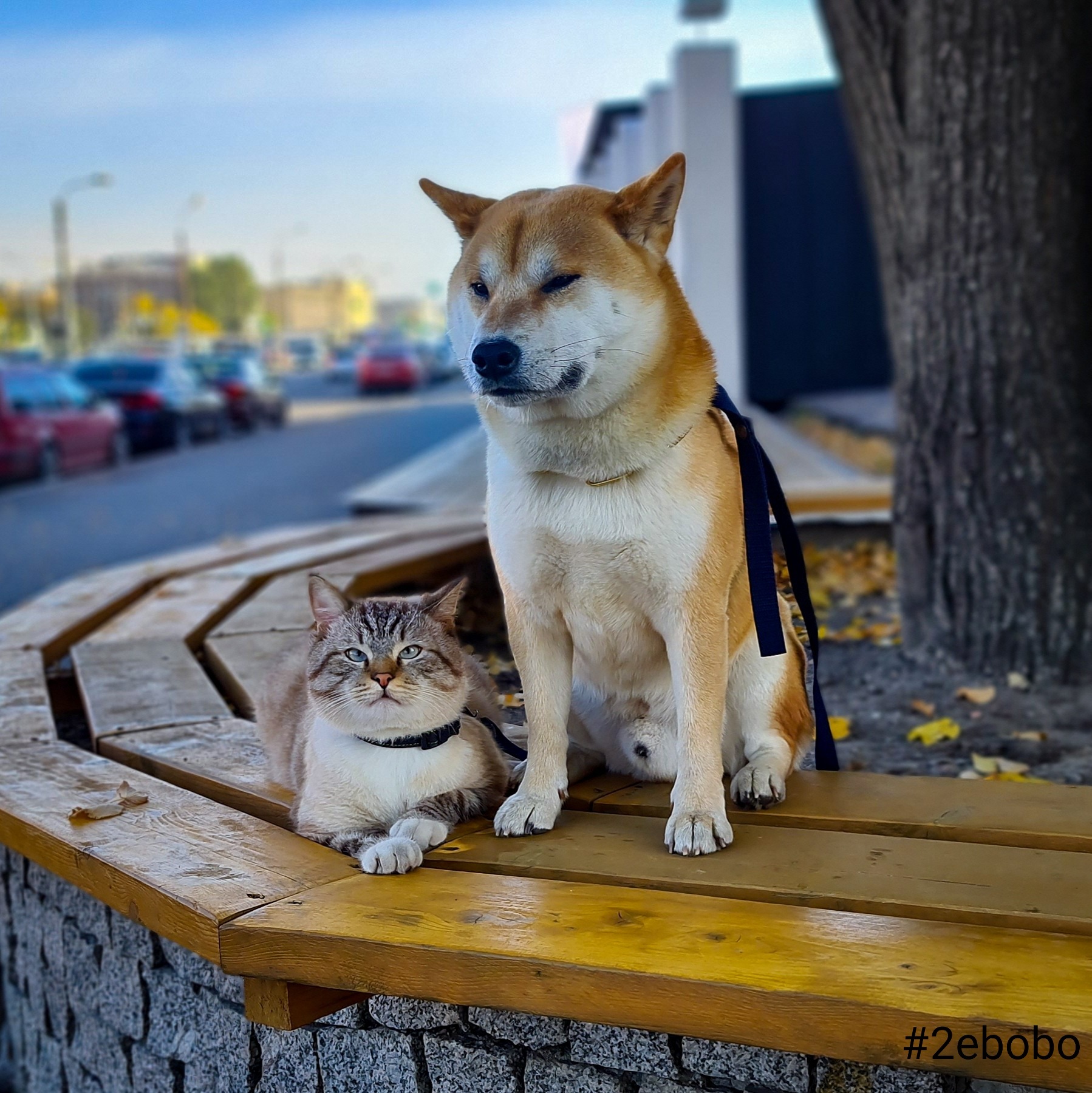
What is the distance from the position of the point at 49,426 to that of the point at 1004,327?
13.8m

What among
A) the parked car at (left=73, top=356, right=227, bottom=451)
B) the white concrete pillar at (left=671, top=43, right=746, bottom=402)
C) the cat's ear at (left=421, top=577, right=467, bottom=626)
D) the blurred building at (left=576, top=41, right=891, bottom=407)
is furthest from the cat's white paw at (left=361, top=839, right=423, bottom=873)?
the parked car at (left=73, top=356, right=227, bottom=451)

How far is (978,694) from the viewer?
3.80m

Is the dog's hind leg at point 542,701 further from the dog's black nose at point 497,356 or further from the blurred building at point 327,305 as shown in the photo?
the blurred building at point 327,305

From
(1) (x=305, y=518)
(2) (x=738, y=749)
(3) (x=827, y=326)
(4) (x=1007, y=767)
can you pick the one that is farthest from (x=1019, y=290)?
(3) (x=827, y=326)

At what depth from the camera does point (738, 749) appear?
257cm

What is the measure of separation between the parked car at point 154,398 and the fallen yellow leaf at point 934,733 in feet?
57.3

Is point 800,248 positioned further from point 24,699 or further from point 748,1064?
point 748,1064

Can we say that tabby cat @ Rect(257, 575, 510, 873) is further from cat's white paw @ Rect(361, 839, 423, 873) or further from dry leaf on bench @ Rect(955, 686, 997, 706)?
dry leaf on bench @ Rect(955, 686, 997, 706)

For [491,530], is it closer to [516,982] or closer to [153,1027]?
[516,982]

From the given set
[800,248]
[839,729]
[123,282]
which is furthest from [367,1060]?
[123,282]

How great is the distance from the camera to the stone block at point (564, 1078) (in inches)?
81.0

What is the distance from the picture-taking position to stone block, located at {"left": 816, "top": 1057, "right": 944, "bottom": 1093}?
1883 mm

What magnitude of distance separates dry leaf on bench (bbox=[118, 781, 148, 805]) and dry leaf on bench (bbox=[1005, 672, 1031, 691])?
266 cm

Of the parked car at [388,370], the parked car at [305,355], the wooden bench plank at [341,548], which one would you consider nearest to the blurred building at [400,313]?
the parked car at [305,355]
